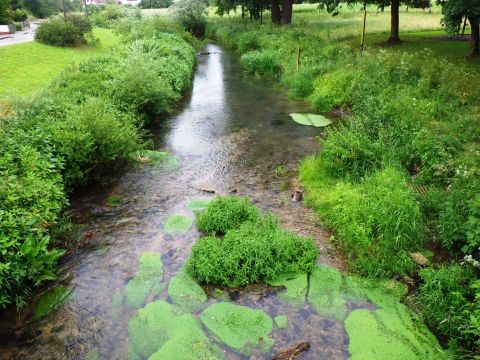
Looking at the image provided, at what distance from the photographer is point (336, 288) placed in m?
6.47

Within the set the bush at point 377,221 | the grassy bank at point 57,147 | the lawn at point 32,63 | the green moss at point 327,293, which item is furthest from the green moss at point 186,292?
the lawn at point 32,63

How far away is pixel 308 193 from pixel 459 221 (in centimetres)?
338

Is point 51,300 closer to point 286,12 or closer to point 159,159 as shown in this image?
point 159,159

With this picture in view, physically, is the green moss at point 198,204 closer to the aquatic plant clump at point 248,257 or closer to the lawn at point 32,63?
the aquatic plant clump at point 248,257

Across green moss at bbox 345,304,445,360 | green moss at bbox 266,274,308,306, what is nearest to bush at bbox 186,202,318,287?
green moss at bbox 266,274,308,306

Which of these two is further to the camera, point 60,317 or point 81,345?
point 60,317

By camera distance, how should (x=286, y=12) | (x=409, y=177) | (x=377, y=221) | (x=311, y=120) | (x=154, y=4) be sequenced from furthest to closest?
(x=154, y=4) < (x=286, y=12) < (x=311, y=120) < (x=409, y=177) < (x=377, y=221)

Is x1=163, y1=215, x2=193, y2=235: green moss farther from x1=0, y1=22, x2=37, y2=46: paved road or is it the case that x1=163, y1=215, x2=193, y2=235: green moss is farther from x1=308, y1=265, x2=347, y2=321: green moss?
x1=0, y1=22, x2=37, y2=46: paved road

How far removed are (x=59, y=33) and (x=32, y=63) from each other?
22.8ft

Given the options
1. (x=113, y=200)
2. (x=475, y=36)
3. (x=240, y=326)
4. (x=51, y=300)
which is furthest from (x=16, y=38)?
(x=240, y=326)

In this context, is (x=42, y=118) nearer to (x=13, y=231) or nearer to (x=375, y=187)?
(x=13, y=231)

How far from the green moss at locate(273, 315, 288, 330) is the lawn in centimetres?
907

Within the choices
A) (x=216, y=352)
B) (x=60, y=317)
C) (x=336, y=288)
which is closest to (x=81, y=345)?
(x=60, y=317)

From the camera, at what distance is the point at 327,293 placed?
250 inches
